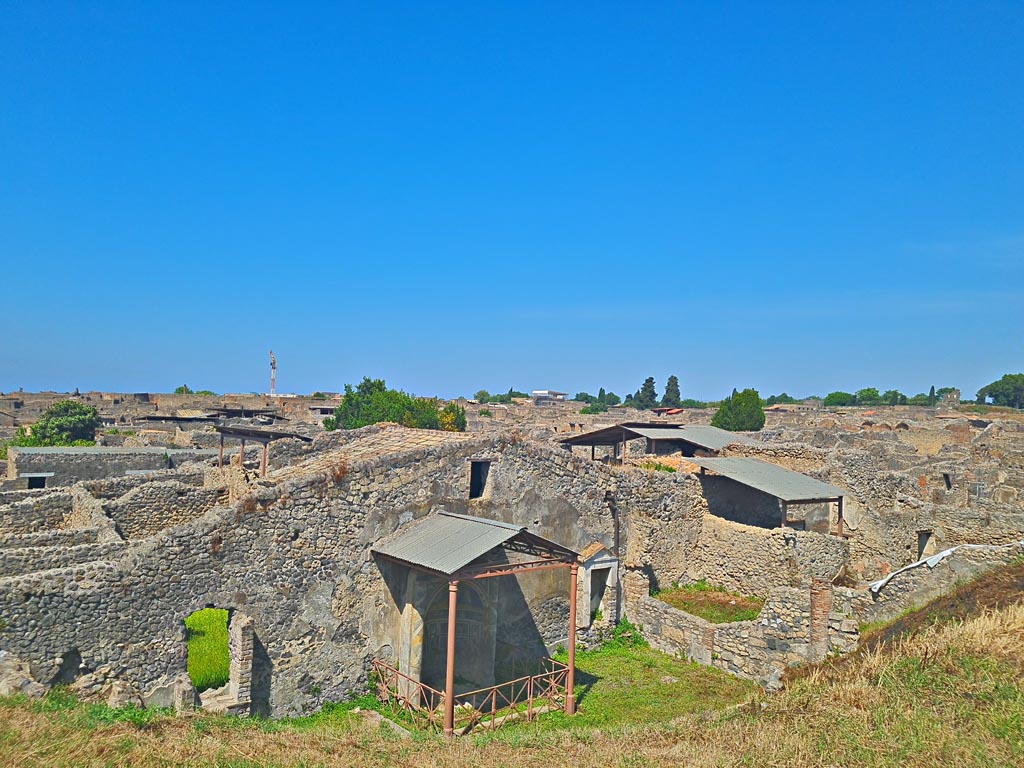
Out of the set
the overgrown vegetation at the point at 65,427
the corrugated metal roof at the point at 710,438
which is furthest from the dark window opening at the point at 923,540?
the overgrown vegetation at the point at 65,427

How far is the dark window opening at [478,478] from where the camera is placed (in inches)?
651

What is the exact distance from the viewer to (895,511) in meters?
22.8

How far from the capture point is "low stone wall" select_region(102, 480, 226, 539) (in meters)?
17.2

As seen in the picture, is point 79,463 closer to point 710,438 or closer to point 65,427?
point 710,438

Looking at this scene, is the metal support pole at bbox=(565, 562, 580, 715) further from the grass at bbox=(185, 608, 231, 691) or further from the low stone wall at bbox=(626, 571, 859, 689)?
the grass at bbox=(185, 608, 231, 691)

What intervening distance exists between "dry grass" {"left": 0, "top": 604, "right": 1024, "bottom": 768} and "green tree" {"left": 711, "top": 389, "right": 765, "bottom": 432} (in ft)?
212

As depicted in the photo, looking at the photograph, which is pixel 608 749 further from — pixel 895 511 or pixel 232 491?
pixel 895 511

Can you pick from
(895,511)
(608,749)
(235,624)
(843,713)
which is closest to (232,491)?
(235,624)

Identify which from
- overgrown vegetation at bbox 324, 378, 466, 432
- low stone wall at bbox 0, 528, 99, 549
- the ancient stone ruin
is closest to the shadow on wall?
the ancient stone ruin

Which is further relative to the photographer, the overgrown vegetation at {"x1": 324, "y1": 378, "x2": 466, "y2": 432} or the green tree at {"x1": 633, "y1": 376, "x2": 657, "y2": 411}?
the green tree at {"x1": 633, "y1": 376, "x2": 657, "y2": 411}

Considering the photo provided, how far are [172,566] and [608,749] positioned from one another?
753 cm

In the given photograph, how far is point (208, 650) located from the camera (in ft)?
52.0

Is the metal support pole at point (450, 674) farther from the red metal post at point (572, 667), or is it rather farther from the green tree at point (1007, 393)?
the green tree at point (1007, 393)

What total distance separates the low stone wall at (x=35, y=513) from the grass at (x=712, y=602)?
15490 millimetres
